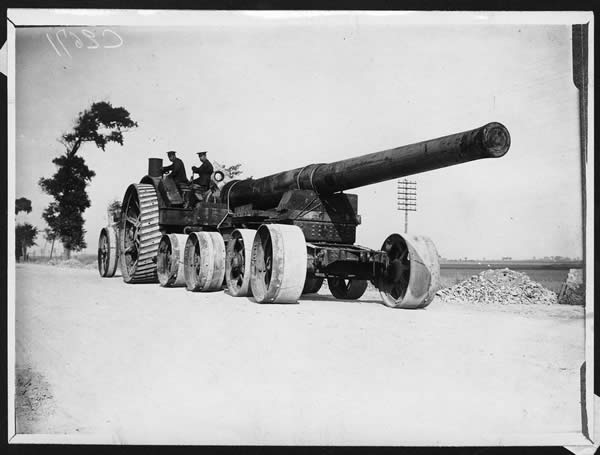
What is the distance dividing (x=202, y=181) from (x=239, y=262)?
406 cm

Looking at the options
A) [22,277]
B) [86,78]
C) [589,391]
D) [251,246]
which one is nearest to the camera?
[589,391]

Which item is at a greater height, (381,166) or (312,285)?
(381,166)

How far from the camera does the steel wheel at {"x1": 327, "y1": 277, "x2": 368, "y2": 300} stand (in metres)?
10.8

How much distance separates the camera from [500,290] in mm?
11602

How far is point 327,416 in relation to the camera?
5.96 metres

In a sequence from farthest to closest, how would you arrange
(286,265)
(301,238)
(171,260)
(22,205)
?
(171,260) < (301,238) < (286,265) < (22,205)

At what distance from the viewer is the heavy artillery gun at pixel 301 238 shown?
827cm

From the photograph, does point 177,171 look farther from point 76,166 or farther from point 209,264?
point 76,166

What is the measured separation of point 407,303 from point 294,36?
3966 millimetres

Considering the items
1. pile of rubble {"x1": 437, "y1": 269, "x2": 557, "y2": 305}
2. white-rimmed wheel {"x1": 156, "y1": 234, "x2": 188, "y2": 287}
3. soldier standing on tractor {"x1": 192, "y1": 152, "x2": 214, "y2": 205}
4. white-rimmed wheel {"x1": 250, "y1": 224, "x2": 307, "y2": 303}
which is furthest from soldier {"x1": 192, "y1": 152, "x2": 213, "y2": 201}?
pile of rubble {"x1": 437, "y1": 269, "x2": 557, "y2": 305}

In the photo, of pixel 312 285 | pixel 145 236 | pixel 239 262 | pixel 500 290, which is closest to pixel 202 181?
pixel 145 236

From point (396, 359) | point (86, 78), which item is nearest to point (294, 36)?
point (86, 78)

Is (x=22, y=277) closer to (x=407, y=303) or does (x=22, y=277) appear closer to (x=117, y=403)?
(x=117, y=403)

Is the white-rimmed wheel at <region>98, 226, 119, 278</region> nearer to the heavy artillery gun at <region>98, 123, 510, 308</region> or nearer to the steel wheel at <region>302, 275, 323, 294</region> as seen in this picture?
the heavy artillery gun at <region>98, 123, 510, 308</region>
